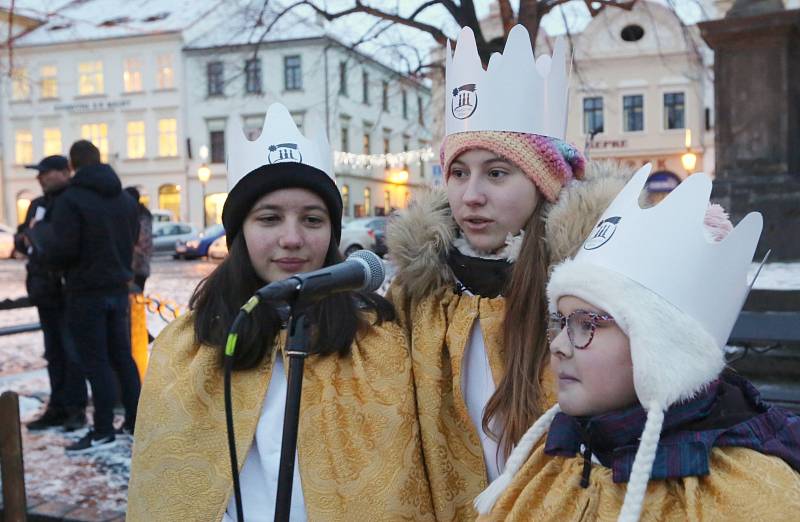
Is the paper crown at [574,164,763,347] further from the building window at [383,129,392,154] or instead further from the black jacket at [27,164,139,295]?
the building window at [383,129,392,154]

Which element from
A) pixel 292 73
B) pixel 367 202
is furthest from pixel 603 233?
pixel 367 202

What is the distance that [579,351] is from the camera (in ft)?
4.99

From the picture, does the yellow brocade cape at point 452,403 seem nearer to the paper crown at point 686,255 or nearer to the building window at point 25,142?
the paper crown at point 686,255

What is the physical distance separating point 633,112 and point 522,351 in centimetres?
3393

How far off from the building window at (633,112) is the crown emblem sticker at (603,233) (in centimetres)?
3379

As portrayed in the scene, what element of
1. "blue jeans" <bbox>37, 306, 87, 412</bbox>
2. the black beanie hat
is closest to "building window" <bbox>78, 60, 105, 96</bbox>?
"blue jeans" <bbox>37, 306, 87, 412</bbox>

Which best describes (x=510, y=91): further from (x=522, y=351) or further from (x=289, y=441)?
(x=289, y=441)

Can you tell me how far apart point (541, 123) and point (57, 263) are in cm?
374

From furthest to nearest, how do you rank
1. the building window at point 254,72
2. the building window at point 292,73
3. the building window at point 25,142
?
the building window at point 25,142 → the building window at point 292,73 → the building window at point 254,72

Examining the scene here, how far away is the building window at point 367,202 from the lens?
132 ft

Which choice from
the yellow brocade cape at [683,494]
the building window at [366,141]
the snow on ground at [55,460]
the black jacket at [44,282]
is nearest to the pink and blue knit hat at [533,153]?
the yellow brocade cape at [683,494]

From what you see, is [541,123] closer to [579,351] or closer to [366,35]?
[579,351]

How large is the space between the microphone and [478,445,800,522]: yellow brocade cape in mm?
548

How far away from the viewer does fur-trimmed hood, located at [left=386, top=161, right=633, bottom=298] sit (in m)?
1.83
